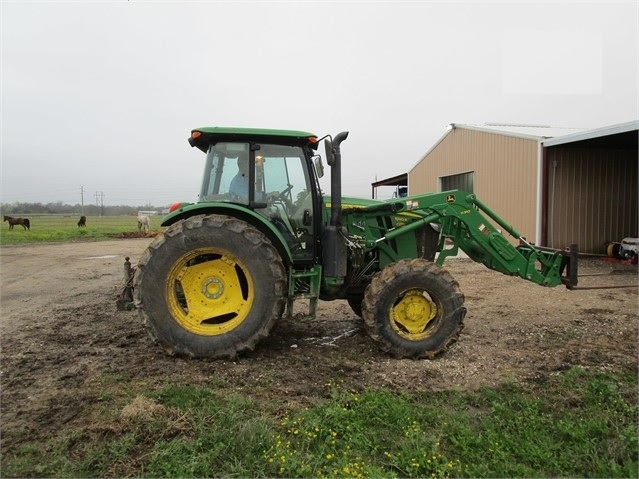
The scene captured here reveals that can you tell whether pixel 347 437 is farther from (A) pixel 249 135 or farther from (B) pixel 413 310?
(A) pixel 249 135

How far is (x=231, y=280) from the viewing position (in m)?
4.22

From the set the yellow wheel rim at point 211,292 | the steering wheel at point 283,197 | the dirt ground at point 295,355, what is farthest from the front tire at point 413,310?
the yellow wheel rim at point 211,292

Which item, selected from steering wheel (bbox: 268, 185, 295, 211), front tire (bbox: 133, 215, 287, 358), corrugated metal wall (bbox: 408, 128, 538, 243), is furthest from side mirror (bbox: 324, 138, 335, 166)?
corrugated metal wall (bbox: 408, 128, 538, 243)

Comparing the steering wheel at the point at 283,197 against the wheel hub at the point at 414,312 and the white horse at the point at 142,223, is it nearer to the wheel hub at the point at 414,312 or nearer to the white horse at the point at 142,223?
the wheel hub at the point at 414,312

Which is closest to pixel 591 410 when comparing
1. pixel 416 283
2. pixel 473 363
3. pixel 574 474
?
pixel 574 474

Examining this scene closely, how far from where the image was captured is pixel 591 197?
13164 mm

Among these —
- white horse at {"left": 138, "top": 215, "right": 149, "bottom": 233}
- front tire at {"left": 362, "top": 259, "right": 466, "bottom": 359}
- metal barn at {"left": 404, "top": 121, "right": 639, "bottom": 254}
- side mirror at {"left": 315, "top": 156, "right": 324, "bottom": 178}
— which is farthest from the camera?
white horse at {"left": 138, "top": 215, "right": 149, "bottom": 233}

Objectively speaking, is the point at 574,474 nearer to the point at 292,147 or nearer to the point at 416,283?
the point at 416,283

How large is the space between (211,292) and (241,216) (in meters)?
0.81

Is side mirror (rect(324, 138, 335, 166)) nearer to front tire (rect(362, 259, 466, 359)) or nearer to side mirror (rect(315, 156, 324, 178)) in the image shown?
side mirror (rect(315, 156, 324, 178))

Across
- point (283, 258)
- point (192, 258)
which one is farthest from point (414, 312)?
point (192, 258)

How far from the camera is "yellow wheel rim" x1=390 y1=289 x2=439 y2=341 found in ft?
14.5

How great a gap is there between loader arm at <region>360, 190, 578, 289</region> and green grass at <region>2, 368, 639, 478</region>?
1793mm

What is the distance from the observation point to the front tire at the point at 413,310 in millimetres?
4277
